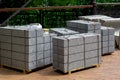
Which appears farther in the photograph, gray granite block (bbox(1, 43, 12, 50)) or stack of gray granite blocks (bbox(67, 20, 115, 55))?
stack of gray granite blocks (bbox(67, 20, 115, 55))

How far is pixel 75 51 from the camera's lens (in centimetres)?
812

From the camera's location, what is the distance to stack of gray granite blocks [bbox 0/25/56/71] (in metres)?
8.02

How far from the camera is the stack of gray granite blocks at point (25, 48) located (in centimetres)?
802

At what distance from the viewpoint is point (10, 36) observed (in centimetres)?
827

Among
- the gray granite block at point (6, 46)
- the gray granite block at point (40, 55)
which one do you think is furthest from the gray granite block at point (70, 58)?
the gray granite block at point (6, 46)

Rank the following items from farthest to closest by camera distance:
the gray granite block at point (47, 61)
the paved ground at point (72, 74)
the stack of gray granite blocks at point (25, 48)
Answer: the gray granite block at point (47, 61) < the stack of gray granite blocks at point (25, 48) < the paved ground at point (72, 74)

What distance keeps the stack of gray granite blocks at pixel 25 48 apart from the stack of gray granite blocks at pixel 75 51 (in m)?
0.37

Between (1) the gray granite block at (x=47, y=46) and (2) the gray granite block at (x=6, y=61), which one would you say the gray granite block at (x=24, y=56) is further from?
(1) the gray granite block at (x=47, y=46)

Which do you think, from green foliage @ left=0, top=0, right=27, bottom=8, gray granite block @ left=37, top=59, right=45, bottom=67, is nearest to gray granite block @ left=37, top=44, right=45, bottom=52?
gray granite block @ left=37, top=59, right=45, bottom=67

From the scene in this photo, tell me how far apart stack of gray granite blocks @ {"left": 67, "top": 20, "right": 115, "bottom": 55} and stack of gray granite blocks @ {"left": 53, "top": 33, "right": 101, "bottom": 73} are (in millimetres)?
893

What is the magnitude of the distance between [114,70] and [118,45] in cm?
279

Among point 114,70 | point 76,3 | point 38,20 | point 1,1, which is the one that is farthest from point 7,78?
point 76,3

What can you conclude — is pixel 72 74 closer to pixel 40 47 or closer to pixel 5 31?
pixel 40 47

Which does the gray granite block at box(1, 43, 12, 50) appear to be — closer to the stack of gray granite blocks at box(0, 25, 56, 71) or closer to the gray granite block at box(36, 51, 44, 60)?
the stack of gray granite blocks at box(0, 25, 56, 71)
